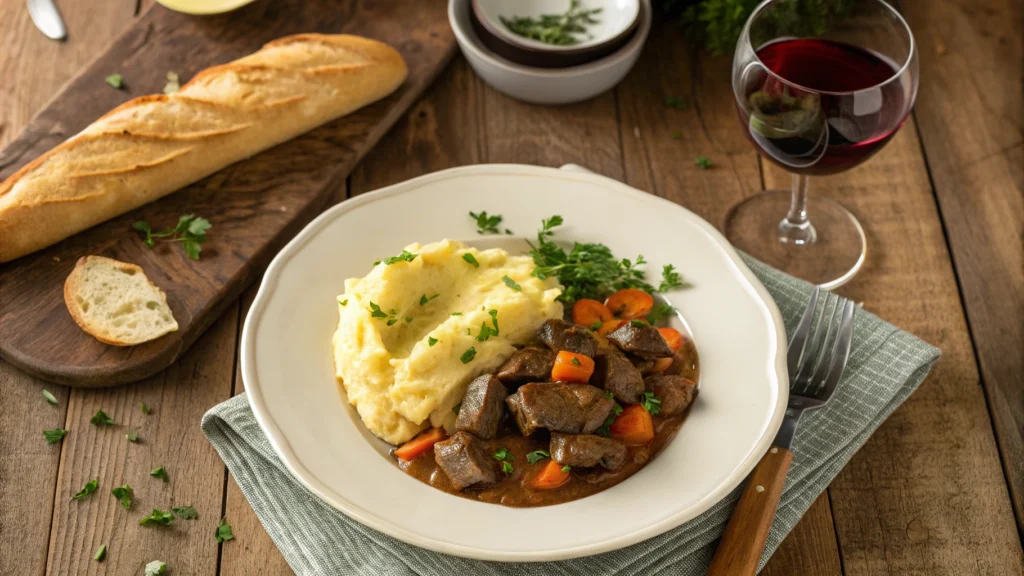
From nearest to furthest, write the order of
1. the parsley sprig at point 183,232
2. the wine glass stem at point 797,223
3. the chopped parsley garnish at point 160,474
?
1. the chopped parsley garnish at point 160,474
2. the parsley sprig at point 183,232
3. the wine glass stem at point 797,223

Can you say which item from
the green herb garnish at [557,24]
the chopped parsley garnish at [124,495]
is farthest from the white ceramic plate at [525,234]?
the green herb garnish at [557,24]

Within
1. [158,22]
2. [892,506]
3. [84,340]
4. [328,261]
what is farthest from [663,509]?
[158,22]

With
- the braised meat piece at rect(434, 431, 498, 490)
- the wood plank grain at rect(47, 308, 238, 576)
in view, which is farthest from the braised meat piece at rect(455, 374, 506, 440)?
the wood plank grain at rect(47, 308, 238, 576)

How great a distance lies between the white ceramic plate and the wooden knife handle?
14cm

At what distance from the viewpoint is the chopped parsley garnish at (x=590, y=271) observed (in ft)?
13.4

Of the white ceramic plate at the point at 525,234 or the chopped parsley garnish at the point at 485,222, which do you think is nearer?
the white ceramic plate at the point at 525,234

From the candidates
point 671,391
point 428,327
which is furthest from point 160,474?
point 671,391

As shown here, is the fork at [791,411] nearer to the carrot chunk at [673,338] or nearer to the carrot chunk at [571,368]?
the carrot chunk at [673,338]

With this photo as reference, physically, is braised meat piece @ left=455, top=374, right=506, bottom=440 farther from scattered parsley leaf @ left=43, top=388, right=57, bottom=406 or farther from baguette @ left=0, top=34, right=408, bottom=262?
baguette @ left=0, top=34, right=408, bottom=262

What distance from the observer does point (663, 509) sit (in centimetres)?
329

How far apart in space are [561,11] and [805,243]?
76.9 inches

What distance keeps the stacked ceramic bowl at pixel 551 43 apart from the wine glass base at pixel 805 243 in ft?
3.58

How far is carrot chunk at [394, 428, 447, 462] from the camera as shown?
139 inches

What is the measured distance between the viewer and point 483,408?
3.48m
